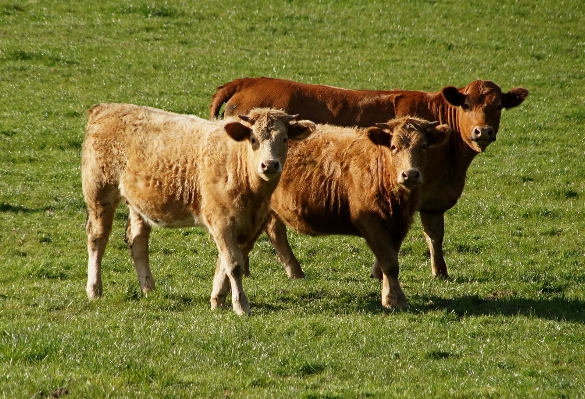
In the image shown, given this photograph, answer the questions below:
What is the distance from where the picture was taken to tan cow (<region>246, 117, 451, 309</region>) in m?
11.4

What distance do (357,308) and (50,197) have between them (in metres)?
8.54

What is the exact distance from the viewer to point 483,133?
13383 millimetres

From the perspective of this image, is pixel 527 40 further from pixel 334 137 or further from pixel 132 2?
pixel 334 137

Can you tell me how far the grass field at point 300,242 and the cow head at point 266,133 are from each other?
181 cm

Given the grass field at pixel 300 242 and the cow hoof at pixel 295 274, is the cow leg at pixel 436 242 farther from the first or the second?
the cow hoof at pixel 295 274

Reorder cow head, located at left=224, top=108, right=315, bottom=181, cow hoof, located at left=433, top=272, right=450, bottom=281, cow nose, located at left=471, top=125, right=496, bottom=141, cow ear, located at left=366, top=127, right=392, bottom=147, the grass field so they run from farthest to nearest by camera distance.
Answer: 1. cow hoof, located at left=433, top=272, right=450, bottom=281
2. cow nose, located at left=471, top=125, right=496, bottom=141
3. cow ear, located at left=366, top=127, right=392, bottom=147
4. cow head, located at left=224, top=108, right=315, bottom=181
5. the grass field

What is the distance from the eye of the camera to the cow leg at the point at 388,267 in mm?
11328

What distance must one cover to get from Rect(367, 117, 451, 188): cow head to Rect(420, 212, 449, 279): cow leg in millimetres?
2360

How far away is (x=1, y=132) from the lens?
2116 cm

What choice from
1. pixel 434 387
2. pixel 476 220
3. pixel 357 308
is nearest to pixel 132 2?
pixel 476 220

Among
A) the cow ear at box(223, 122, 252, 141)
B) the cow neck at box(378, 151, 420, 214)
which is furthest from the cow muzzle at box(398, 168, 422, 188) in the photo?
the cow ear at box(223, 122, 252, 141)

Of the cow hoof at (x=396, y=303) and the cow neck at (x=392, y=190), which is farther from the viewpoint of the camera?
the cow neck at (x=392, y=190)

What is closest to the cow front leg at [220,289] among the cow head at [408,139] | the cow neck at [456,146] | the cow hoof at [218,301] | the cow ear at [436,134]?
the cow hoof at [218,301]

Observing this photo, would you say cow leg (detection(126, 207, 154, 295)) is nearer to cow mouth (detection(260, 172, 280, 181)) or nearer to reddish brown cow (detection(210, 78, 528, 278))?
cow mouth (detection(260, 172, 280, 181))
